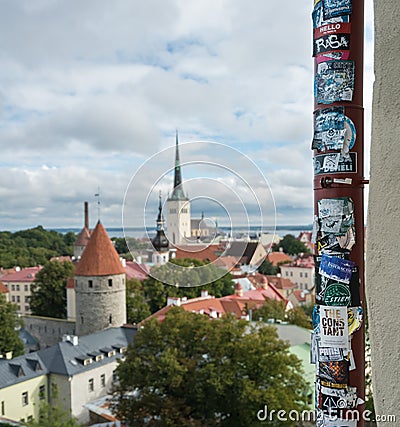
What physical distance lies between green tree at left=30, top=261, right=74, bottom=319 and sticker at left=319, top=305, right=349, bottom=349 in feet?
82.9

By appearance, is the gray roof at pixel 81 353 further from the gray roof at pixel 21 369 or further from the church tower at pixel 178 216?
the church tower at pixel 178 216

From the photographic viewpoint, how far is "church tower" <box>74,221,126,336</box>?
2012 centimetres

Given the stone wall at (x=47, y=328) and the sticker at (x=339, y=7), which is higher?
the sticker at (x=339, y=7)

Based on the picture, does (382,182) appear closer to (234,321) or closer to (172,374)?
(172,374)

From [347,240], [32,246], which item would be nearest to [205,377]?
[347,240]

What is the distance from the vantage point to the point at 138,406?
9156mm

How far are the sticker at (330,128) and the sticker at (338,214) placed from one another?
0.33 feet

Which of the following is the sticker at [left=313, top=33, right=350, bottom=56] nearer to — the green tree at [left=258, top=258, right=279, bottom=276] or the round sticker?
the round sticker

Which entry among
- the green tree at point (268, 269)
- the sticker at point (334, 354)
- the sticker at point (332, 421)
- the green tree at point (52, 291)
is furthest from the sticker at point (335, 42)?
the green tree at point (268, 269)

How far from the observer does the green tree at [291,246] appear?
54375 mm

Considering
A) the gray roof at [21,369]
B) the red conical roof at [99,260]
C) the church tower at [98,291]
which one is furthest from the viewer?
the red conical roof at [99,260]

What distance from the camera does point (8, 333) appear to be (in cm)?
1934

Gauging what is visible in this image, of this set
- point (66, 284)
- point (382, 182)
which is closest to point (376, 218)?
point (382, 182)

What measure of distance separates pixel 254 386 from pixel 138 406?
2.11m
